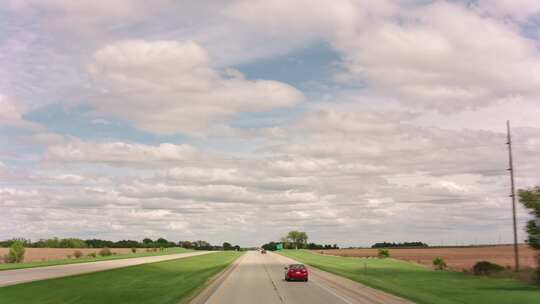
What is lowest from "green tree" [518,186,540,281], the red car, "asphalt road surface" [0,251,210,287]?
"asphalt road surface" [0,251,210,287]

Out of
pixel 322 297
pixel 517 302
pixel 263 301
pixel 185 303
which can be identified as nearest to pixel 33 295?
pixel 185 303

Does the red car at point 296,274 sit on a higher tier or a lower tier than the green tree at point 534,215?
lower

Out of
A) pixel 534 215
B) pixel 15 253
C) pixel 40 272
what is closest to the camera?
pixel 534 215

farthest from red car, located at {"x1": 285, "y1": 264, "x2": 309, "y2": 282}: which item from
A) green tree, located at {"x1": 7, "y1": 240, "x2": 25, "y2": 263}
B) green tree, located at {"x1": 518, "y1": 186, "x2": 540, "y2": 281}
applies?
green tree, located at {"x1": 7, "y1": 240, "x2": 25, "y2": 263}

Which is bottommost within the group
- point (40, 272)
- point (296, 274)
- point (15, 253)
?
point (40, 272)

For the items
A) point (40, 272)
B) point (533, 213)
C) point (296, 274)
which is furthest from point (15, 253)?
point (533, 213)

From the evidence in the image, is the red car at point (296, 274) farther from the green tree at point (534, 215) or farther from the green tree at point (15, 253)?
the green tree at point (15, 253)

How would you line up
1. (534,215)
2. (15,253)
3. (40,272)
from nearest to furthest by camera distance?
(534,215) < (40,272) < (15,253)

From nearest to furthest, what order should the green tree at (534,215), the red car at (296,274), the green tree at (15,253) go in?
the green tree at (534,215)
the red car at (296,274)
the green tree at (15,253)

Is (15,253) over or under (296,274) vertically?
over

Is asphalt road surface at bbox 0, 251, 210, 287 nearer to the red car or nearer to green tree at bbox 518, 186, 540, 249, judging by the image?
the red car

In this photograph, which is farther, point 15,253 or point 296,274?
point 15,253

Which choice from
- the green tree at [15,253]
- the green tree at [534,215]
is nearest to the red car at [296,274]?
the green tree at [534,215]

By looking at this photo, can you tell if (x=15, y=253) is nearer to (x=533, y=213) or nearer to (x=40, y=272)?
(x=40, y=272)
